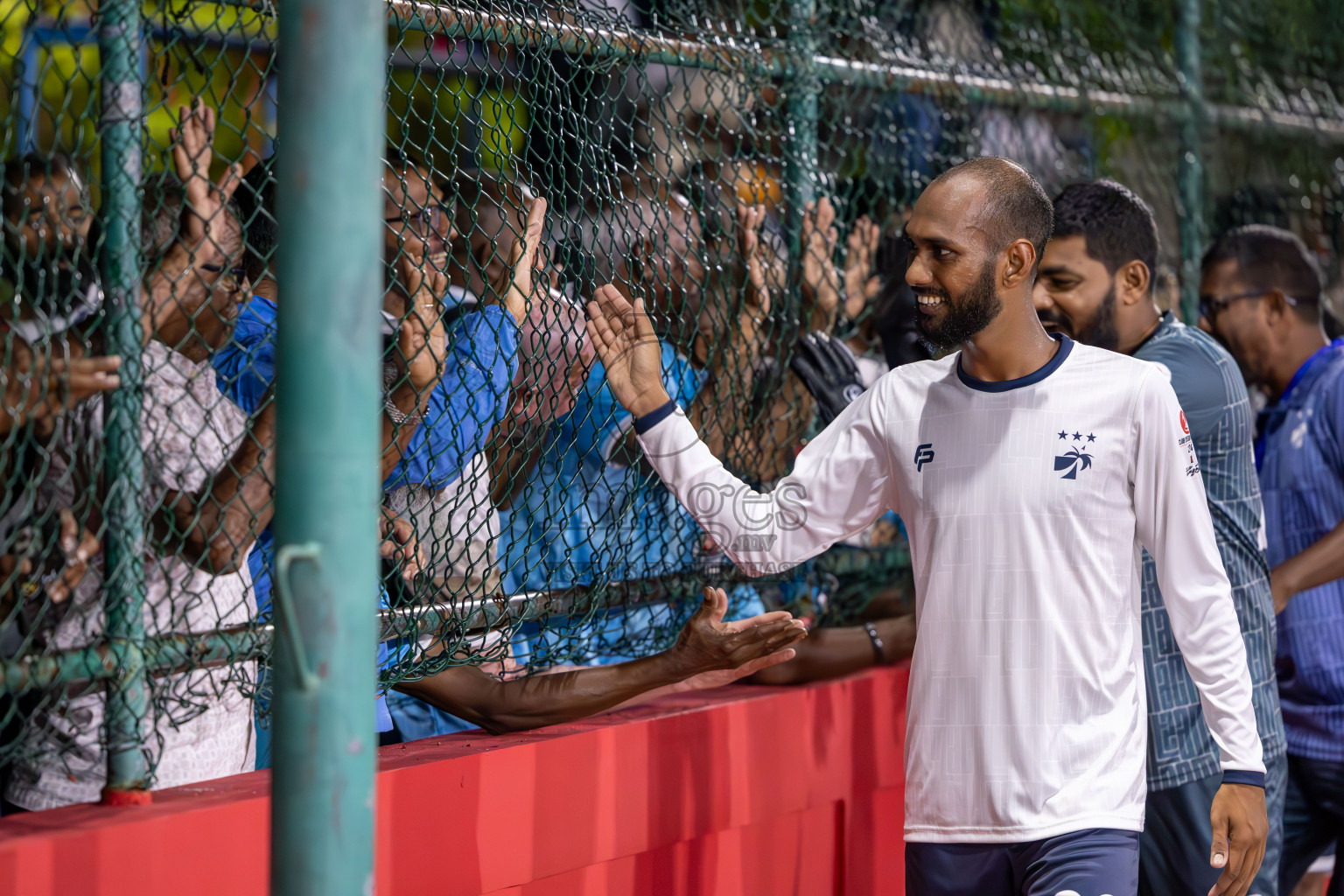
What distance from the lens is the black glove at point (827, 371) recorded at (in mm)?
3637

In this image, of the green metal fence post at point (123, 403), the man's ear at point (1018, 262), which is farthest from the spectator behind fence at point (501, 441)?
the man's ear at point (1018, 262)

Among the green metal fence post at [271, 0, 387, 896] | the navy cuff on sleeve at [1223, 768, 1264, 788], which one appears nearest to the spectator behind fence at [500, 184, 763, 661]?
the navy cuff on sleeve at [1223, 768, 1264, 788]

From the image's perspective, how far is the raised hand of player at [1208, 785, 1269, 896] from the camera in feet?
8.39

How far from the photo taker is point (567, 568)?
3369 mm

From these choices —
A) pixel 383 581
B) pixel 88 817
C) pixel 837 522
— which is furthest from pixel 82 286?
pixel 837 522

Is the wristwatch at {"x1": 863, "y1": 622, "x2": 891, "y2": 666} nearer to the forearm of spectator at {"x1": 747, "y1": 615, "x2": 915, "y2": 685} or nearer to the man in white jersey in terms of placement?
the forearm of spectator at {"x1": 747, "y1": 615, "x2": 915, "y2": 685}

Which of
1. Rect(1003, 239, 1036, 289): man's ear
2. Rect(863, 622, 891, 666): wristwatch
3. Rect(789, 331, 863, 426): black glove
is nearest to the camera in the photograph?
Rect(1003, 239, 1036, 289): man's ear

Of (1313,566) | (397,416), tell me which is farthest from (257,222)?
(1313,566)

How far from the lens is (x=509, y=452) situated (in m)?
3.18

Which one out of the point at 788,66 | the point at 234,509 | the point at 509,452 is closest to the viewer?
the point at 234,509

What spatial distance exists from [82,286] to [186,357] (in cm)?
31

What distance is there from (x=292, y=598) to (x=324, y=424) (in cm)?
20

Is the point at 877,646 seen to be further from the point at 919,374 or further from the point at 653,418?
the point at 653,418

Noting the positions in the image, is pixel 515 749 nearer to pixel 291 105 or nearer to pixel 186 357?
pixel 186 357
